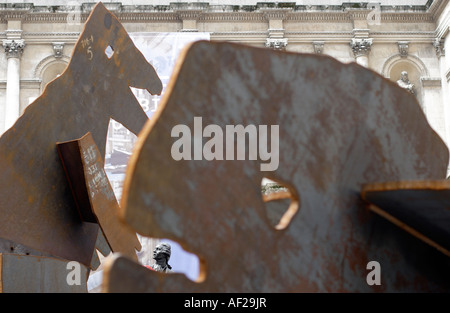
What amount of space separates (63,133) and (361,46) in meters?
18.4

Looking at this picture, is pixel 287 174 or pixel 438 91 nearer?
pixel 287 174

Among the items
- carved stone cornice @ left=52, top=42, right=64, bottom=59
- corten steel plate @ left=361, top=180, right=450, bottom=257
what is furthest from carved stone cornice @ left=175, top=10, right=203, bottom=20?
corten steel plate @ left=361, top=180, right=450, bottom=257

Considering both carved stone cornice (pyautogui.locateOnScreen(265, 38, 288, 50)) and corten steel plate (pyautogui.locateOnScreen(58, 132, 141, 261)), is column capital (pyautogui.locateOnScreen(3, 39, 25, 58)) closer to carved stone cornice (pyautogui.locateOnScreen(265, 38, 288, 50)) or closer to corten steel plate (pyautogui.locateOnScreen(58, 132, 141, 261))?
carved stone cornice (pyautogui.locateOnScreen(265, 38, 288, 50))

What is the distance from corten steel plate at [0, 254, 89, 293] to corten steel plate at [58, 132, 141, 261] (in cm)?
35

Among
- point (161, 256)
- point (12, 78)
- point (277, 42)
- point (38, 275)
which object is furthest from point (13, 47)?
point (38, 275)

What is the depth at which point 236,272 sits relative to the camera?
202cm

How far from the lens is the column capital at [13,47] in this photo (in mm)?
20750

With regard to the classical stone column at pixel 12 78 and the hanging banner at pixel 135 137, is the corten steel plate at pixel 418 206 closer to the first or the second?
the hanging banner at pixel 135 137

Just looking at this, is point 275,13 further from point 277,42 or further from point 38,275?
point 38,275

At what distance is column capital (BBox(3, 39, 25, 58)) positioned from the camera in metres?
20.8

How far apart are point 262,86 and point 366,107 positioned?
0.66m
